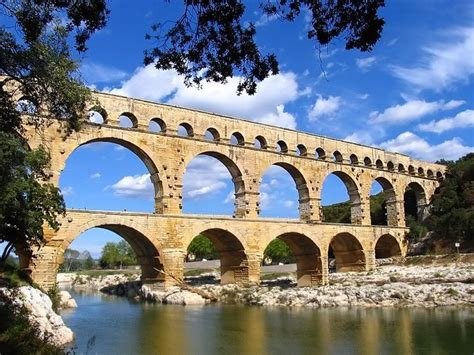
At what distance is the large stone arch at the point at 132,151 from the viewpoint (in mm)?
24906

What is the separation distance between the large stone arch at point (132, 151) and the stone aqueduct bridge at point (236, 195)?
54mm

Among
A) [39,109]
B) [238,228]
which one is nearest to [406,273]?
[238,228]

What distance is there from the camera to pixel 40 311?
1347cm

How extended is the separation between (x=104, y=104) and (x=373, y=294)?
53.6 ft

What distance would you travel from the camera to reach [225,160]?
31047 mm

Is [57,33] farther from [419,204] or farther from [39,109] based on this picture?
[419,204]

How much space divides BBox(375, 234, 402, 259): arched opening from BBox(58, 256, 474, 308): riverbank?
4467 mm

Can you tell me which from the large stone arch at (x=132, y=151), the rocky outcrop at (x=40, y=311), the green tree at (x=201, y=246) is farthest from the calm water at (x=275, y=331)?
the green tree at (x=201, y=246)

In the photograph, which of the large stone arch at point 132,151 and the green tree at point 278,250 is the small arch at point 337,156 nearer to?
the large stone arch at point 132,151

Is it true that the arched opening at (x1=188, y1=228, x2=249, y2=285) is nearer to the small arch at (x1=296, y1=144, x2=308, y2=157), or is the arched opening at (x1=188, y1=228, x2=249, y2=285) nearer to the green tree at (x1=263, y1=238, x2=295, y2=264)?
the small arch at (x1=296, y1=144, x2=308, y2=157)

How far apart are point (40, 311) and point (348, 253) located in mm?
27347

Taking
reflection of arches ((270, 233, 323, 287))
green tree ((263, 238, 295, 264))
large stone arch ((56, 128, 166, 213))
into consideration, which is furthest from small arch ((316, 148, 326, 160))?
green tree ((263, 238, 295, 264))

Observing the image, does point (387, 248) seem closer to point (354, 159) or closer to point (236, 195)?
point (354, 159)

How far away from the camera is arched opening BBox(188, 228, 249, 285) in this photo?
30094 mm
